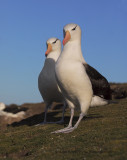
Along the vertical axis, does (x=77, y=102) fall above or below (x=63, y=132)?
above

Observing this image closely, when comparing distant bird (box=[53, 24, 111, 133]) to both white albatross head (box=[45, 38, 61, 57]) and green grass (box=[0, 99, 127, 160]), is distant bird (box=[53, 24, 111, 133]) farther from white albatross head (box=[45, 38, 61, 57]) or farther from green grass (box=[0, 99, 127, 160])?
white albatross head (box=[45, 38, 61, 57])

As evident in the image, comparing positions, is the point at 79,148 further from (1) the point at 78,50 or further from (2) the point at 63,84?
(1) the point at 78,50

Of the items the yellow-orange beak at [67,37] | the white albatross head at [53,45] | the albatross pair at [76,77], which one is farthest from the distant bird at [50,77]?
the yellow-orange beak at [67,37]

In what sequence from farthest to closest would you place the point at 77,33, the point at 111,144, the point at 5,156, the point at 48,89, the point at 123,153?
the point at 48,89 < the point at 77,33 < the point at 5,156 < the point at 111,144 < the point at 123,153

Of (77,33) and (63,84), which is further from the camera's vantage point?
(77,33)

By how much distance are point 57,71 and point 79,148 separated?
13.8 feet

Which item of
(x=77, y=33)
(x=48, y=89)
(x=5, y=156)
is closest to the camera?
(x=5, y=156)

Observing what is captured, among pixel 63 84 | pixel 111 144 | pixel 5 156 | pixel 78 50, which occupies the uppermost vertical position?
pixel 78 50

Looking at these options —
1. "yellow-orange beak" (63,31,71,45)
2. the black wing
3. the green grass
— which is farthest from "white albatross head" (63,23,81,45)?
the green grass

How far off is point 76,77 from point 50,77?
4.17 metres

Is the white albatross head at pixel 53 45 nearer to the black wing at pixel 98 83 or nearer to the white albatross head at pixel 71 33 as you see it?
the white albatross head at pixel 71 33

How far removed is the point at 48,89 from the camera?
17.8m

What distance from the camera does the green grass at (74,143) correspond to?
10242 millimetres

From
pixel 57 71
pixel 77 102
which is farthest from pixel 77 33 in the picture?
pixel 77 102
